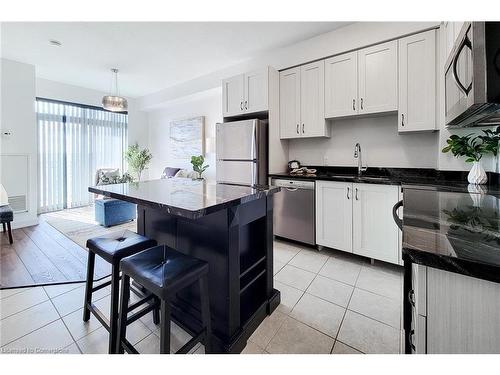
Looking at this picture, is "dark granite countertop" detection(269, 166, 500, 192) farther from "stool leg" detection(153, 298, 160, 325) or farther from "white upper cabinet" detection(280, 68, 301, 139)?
"stool leg" detection(153, 298, 160, 325)

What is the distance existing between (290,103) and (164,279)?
9.39ft

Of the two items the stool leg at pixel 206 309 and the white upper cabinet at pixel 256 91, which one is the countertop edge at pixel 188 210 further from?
the white upper cabinet at pixel 256 91

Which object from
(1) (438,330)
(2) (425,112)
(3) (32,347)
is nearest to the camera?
(1) (438,330)

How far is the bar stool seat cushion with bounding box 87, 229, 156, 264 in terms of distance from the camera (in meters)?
1.41

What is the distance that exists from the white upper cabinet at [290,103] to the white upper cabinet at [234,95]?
1.91ft

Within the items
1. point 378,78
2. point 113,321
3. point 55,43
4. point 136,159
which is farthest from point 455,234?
point 136,159

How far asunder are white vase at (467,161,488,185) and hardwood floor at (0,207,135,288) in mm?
3501

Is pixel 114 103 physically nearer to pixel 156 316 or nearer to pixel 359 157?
pixel 156 316

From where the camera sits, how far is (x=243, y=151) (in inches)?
128

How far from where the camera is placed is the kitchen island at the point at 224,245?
4.29ft

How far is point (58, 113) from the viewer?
5.04 m

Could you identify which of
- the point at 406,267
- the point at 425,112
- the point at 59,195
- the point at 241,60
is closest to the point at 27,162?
the point at 59,195
